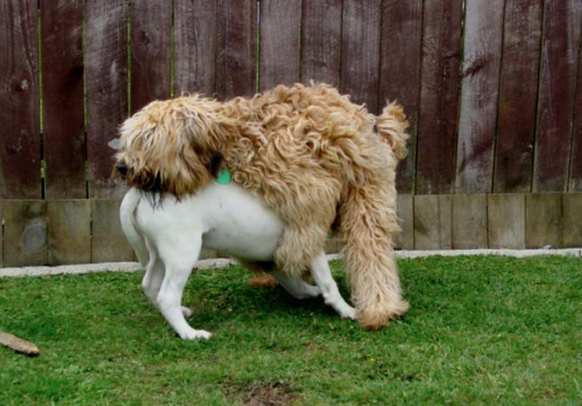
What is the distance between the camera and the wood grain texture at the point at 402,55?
543 cm

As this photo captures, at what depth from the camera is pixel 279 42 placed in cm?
533

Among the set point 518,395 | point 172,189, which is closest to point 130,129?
point 172,189

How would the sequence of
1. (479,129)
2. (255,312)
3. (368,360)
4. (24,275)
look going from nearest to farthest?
1. (368,360)
2. (255,312)
3. (24,275)
4. (479,129)

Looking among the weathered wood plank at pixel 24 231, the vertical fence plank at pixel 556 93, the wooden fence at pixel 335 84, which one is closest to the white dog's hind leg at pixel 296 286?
the wooden fence at pixel 335 84

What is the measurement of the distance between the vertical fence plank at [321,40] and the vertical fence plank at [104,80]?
1.19 m

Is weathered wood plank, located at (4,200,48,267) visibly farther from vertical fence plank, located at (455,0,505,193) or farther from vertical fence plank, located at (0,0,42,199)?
vertical fence plank, located at (455,0,505,193)

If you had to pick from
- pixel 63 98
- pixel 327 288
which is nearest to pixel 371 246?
pixel 327 288

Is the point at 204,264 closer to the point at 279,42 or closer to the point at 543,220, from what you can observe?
the point at 279,42

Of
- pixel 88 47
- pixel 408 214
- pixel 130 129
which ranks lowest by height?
pixel 408 214

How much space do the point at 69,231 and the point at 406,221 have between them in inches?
91.4

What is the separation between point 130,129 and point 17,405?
137 cm

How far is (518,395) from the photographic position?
328cm

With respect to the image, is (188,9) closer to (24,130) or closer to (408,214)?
(24,130)

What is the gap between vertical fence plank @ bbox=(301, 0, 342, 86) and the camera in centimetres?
535
